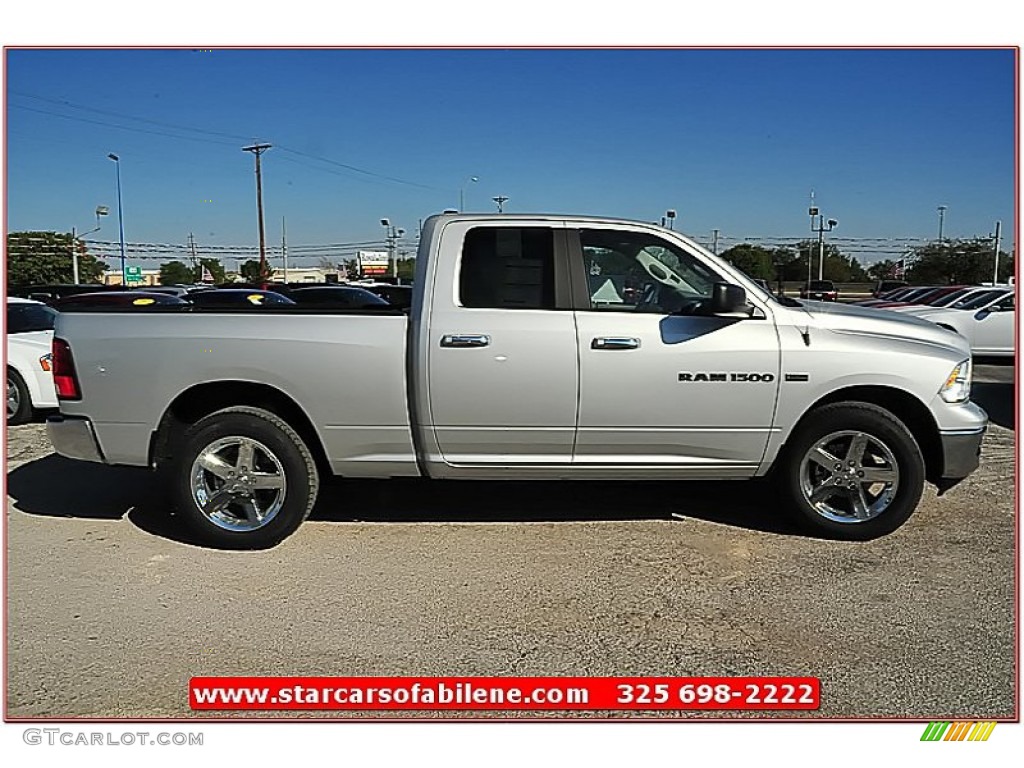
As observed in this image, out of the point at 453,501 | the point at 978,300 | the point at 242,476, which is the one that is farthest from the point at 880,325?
the point at 978,300

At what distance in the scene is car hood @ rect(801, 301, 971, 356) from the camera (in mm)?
5086

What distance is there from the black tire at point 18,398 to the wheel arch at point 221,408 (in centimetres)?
490

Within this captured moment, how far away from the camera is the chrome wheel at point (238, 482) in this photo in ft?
16.5

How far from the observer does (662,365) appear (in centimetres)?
491

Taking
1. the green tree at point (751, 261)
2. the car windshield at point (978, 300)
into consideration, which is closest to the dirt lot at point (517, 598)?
the green tree at point (751, 261)

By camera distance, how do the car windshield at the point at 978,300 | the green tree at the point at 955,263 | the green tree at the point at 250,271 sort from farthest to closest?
the green tree at the point at 955,263 < the green tree at the point at 250,271 < the car windshield at the point at 978,300

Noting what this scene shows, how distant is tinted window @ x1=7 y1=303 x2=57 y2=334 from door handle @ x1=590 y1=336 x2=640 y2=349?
7132 mm

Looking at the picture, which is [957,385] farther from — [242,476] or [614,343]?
[242,476]

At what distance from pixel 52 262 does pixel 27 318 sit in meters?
25.5

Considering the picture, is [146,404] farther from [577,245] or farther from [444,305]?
[577,245]

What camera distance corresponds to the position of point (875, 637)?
399 centimetres

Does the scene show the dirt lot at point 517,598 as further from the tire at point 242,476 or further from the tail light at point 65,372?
the tail light at point 65,372

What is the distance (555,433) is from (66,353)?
2.80 meters

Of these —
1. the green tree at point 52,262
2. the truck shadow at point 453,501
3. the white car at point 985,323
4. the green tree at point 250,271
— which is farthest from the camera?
the green tree at point 52,262
